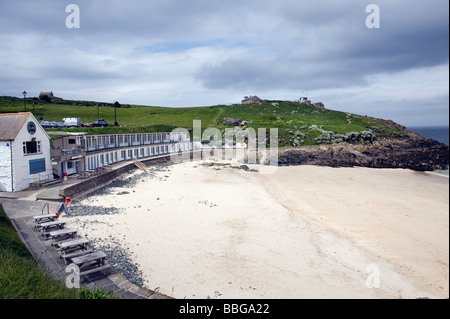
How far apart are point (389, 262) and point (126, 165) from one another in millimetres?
29577

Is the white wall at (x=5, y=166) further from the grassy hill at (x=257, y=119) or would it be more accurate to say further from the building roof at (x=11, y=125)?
the grassy hill at (x=257, y=119)

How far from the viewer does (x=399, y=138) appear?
59719 mm

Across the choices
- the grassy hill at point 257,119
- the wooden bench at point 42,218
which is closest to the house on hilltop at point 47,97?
the grassy hill at point 257,119

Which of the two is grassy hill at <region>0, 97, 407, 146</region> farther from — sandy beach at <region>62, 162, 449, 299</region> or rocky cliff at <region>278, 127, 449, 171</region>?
sandy beach at <region>62, 162, 449, 299</region>

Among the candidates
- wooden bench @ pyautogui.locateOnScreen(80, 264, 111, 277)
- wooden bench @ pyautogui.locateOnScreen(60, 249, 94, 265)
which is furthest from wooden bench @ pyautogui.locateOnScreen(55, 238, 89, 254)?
wooden bench @ pyautogui.locateOnScreen(80, 264, 111, 277)

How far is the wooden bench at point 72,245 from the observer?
12555 mm

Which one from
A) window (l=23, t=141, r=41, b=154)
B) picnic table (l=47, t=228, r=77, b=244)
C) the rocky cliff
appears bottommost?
picnic table (l=47, t=228, r=77, b=244)

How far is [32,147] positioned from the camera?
78.8 feet

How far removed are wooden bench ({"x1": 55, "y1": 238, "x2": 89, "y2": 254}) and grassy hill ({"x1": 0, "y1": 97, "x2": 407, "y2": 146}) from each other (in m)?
33.8

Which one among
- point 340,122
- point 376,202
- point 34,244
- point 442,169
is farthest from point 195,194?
point 340,122

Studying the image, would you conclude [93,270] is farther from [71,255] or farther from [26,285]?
[26,285]

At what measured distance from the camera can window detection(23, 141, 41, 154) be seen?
23.3 meters

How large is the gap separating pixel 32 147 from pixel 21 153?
4.43 feet
